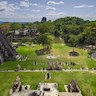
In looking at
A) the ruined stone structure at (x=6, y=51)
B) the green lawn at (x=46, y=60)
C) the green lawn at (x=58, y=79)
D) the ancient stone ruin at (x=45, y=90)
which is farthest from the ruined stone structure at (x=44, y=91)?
the ruined stone structure at (x=6, y=51)

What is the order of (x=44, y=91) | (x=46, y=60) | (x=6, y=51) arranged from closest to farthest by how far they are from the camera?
(x=44, y=91) → (x=46, y=60) → (x=6, y=51)

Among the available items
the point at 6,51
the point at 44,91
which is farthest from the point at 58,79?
the point at 6,51

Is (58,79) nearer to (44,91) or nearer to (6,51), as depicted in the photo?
(44,91)

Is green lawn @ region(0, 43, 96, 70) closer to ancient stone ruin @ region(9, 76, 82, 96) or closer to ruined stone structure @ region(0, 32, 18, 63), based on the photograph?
ruined stone structure @ region(0, 32, 18, 63)

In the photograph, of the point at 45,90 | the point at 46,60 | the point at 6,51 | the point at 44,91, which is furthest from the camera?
the point at 6,51

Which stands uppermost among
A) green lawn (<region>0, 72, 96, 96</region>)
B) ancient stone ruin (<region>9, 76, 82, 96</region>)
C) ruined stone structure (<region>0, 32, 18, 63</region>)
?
ruined stone structure (<region>0, 32, 18, 63</region>)

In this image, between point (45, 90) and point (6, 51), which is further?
point (6, 51)

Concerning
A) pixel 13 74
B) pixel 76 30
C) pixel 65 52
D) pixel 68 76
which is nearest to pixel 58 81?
pixel 68 76

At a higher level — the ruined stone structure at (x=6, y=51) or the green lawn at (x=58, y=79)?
the ruined stone structure at (x=6, y=51)

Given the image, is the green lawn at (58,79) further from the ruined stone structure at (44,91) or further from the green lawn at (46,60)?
the green lawn at (46,60)

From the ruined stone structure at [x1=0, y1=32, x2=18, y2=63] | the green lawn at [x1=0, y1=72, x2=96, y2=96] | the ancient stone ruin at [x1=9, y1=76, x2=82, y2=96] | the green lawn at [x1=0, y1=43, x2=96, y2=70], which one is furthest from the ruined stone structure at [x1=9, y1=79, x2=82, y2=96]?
the ruined stone structure at [x1=0, y1=32, x2=18, y2=63]
